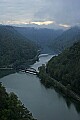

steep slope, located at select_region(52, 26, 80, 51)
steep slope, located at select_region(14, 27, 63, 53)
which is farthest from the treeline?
steep slope, located at select_region(14, 27, 63, 53)

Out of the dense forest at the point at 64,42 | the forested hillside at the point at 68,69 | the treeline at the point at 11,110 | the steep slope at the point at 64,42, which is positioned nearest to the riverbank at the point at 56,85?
the forested hillside at the point at 68,69

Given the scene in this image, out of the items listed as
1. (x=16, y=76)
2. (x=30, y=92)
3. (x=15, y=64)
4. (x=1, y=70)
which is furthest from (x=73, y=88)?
(x=15, y=64)

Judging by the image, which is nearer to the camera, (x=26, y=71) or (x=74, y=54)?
(x=74, y=54)

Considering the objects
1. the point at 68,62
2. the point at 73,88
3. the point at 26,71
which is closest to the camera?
the point at 73,88

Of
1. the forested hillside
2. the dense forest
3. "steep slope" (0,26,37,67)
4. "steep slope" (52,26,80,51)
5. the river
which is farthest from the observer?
"steep slope" (52,26,80,51)

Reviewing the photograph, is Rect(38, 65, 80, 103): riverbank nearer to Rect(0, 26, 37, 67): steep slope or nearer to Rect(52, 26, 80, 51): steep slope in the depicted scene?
Rect(0, 26, 37, 67): steep slope

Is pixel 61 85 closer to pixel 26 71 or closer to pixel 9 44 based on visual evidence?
pixel 26 71

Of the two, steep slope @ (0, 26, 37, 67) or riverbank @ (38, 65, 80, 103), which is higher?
steep slope @ (0, 26, 37, 67)
